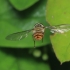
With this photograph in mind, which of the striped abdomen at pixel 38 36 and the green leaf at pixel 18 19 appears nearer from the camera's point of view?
the striped abdomen at pixel 38 36

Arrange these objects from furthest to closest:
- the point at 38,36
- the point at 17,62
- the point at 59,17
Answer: the point at 17,62
the point at 59,17
the point at 38,36

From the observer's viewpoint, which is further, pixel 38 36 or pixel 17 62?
pixel 17 62

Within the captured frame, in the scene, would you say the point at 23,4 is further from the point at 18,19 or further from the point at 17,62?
the point at 17,62

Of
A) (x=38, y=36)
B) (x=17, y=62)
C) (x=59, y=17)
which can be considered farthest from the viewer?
(x=17, y=62)

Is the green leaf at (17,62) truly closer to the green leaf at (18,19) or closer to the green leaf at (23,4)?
the green leaf at (18,19)

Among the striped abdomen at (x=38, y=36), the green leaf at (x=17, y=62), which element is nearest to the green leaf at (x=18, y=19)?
the green leaf at (x=17, y=62)

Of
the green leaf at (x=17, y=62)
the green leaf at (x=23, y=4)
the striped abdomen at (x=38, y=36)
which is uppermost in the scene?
the green leaf at (x=23, y=4)

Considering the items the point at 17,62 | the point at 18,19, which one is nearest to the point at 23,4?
the point at 18,19

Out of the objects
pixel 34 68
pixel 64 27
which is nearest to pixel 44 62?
pixel 34 68

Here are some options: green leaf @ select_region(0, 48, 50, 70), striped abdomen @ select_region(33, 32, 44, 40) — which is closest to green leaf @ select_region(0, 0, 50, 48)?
green leaf @ select_region(0, 48, 50, 70)

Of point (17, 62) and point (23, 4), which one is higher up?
point (23, 4)
